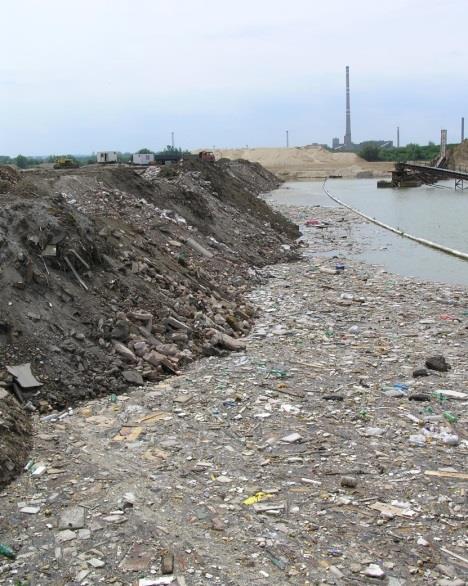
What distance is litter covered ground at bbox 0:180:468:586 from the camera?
3859mm

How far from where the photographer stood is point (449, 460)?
17.0 feet

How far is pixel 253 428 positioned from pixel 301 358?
2.31 metres

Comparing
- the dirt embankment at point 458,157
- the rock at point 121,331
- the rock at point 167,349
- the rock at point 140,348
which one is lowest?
the rock at point 167,349

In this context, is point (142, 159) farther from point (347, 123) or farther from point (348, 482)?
point (347, 123)

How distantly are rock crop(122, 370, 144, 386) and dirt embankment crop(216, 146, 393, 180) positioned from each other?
74.5m

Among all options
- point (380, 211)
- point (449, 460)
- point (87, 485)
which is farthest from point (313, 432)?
point (380, 211)

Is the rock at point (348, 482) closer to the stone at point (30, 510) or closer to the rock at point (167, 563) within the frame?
the rock at point (167, 563)

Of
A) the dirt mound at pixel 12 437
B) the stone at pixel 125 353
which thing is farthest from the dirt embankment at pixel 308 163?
the dirt mound at pixel 12 437

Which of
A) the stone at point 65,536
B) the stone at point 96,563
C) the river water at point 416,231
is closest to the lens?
the stone at point 96,563

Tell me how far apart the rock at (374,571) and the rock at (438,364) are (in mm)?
4055

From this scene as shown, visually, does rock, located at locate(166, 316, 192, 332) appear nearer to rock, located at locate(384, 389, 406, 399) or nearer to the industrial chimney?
rock, located at locate(384, 389, 406, 399)

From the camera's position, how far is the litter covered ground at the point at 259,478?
3859 millimetres

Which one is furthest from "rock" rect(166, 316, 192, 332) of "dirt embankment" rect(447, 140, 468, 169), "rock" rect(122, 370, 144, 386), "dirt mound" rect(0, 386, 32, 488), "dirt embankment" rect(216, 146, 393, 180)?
"dirt embankment" rect(447, 140, 468, 169)

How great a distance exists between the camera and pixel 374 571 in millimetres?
3770
